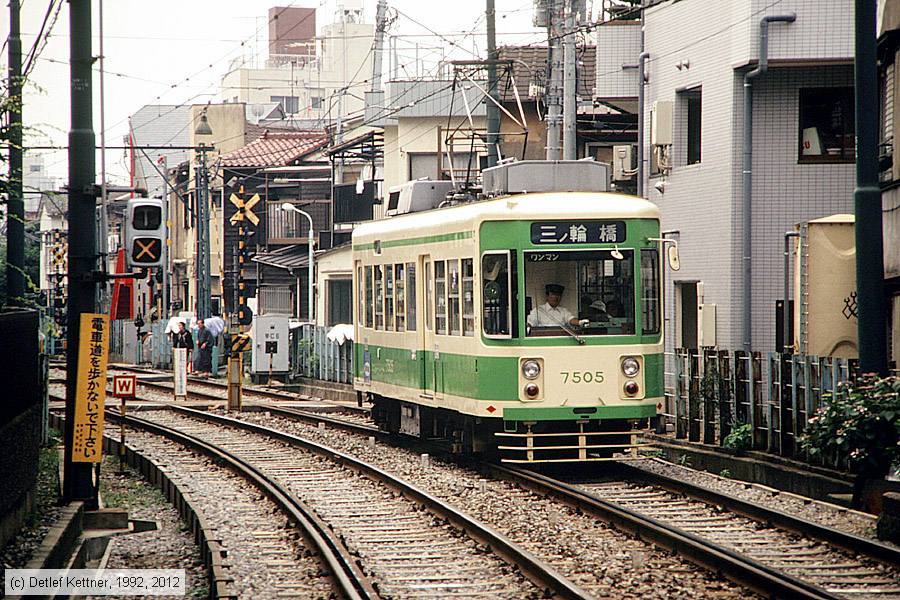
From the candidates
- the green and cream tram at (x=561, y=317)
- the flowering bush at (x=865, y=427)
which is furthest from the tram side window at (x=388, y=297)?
the flowering bush at (x=865, y=427)

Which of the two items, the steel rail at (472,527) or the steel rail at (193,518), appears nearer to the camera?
the steel rail at (472,527)

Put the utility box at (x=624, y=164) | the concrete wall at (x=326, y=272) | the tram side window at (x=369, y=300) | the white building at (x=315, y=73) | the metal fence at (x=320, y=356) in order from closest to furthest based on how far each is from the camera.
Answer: the tram side window at (x=369, y=300), the utility box at (x=624, y=164), the metal fence at (x=320, y=356), the concrete wall at (x=326, y=272), the white building at (x=315, y=73)

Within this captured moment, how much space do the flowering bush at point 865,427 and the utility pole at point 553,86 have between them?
9525 millimetres

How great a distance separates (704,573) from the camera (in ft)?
31.8

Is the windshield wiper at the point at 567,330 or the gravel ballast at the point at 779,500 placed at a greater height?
the windshield wiper at the point at 567,330

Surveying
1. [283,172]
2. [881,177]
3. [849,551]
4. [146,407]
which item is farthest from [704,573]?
[283,172]

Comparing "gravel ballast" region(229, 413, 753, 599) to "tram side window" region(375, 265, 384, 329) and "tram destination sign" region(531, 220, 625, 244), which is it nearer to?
"tram side window" region(375, 265, 384, 329)

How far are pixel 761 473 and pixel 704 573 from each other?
5.73 meters

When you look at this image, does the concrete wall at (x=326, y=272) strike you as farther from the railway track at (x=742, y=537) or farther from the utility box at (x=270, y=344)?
the railway track at (x=742, y=537)

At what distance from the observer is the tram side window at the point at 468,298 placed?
15109 mm

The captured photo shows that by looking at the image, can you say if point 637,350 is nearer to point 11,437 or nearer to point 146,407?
point 11,437

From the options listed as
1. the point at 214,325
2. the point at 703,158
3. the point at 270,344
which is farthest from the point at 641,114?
the point at 214,325

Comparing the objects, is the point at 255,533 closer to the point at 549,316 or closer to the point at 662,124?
the point at 549,316

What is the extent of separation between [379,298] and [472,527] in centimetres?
805
